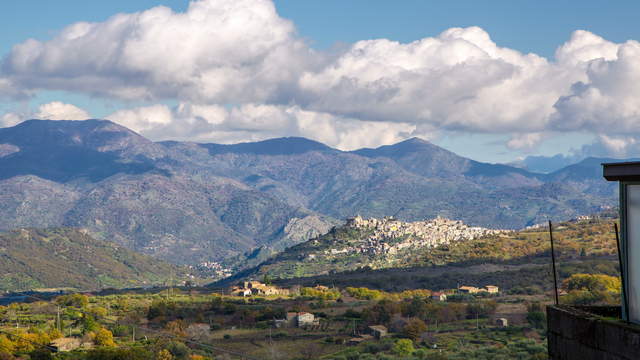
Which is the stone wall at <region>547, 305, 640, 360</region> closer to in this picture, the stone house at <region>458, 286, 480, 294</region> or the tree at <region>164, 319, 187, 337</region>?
the tree at <region>164, 319, 187, 337</region>

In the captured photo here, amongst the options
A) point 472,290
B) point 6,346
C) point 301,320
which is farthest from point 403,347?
point 472,290

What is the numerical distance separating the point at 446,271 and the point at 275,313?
69.5 m

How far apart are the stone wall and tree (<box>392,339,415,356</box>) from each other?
74.4m

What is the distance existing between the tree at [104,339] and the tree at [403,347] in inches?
1284

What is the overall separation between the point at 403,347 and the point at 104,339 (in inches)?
1412

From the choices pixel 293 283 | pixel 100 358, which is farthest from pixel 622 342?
pixel 293 283

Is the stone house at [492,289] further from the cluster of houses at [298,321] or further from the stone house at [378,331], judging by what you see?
the stone house at [378,331]

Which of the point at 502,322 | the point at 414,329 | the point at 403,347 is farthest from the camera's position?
the point at 414,329

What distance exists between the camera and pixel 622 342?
299 inches

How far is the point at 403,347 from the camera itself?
276 feet

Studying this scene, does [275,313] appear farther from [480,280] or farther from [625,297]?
[625,297]

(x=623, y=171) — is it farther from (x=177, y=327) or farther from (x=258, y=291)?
(x=258, y=291)

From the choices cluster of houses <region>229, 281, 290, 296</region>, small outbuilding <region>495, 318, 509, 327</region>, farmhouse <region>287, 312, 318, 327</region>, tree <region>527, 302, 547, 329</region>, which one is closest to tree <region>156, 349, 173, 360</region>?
farmhouse <region>287, 312, 318, 327</region>

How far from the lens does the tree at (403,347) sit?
82.4 meters
